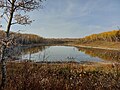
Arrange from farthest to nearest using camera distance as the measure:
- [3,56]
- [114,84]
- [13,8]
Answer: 1. [13,8]
2. [3,56]
3. [114,84]

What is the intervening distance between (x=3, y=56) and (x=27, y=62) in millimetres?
598

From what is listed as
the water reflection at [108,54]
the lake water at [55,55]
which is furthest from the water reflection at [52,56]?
the water reflection at [108,54]

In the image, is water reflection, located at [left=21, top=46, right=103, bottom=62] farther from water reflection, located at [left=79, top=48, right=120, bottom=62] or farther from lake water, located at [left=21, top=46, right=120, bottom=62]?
water reflection, located at [left=79, top=48, right=120, bottom=62]

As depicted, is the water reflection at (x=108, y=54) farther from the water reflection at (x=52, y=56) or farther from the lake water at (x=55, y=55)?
the water reflection at (x=52, y=56)

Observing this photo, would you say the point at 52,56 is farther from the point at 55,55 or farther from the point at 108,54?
the point at 108,54

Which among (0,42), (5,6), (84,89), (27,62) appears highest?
(5,6)

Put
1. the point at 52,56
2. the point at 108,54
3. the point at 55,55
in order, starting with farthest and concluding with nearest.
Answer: the point at 108,54 < the point at 52,56 < the point at 55,55

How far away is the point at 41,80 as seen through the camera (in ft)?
17.3

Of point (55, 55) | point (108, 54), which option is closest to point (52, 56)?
point (55, 55)

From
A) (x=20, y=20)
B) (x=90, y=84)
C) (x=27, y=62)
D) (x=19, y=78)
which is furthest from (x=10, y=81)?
(x=90, y=84)

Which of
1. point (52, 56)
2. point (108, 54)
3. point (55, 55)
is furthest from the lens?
point (108, 54)

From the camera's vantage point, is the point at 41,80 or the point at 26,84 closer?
the point at 26,84

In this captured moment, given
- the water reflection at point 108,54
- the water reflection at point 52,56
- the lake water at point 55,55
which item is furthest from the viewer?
the lake water at point 55,55

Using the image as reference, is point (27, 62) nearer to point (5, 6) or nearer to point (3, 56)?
point (3, 56)
